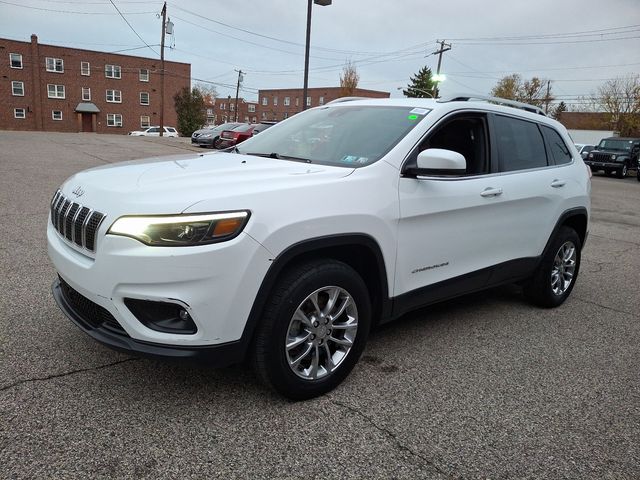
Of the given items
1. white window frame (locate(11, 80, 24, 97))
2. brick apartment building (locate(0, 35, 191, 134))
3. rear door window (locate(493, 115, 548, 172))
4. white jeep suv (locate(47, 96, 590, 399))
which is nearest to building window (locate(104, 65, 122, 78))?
brick apartment building (locate(0, 35, 191, 134))

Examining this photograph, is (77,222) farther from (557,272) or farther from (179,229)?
(557,272)

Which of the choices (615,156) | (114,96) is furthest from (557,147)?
(114,96)

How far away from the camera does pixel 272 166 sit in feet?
10.0

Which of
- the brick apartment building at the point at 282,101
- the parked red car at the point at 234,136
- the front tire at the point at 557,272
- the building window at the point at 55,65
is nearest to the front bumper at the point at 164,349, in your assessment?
the front tire at the point at 557,272

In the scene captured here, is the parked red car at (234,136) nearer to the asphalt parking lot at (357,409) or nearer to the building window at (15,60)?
the asphalt parking lot at (357,409)

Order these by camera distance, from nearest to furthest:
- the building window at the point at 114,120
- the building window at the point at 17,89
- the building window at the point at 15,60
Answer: the building window at the point at 15,60, the building window at the point at 17,89, the building window at the point at 114,120

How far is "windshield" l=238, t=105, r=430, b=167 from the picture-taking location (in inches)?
Result: 129

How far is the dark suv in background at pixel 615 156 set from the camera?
84.2 ft

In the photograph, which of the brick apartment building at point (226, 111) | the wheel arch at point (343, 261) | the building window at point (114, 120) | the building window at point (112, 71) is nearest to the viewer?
the wheel arch at point (343, 261)

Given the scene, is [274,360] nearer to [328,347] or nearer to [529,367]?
[328,347]

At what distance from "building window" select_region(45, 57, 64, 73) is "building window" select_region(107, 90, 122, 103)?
5.11 m

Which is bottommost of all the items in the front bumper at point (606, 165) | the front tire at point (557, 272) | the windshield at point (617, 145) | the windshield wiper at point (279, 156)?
the front tire at point (557, 272)

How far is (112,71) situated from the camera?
55.5m

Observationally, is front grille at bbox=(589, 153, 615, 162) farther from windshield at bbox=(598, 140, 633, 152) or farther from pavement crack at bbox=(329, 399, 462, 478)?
pavement crack at bbox=(329, 399, 462, 478)
